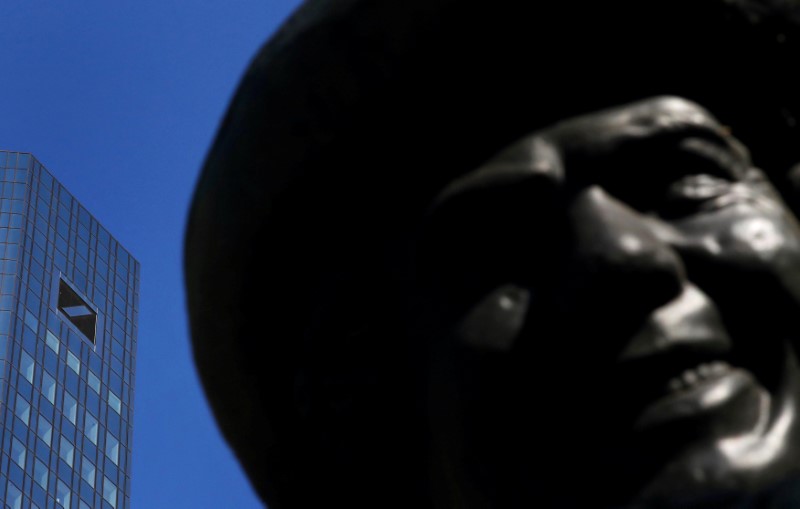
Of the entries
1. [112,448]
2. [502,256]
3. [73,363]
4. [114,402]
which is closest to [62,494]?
[112,448]

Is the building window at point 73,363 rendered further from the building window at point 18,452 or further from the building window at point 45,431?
the building window at point 18,452

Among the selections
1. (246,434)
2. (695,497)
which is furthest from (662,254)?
(246,434)

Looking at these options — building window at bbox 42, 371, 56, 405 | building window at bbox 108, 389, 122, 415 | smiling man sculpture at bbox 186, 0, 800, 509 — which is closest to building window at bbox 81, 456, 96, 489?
building window at bbox 42, 371, 56, 405

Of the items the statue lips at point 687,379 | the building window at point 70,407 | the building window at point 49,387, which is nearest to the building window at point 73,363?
the building window at point 70,407

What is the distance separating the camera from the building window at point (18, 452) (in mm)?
43312

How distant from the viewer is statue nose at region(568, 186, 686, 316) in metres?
2.25

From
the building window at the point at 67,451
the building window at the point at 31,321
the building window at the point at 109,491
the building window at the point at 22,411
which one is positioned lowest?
the building window at the point at 109,491

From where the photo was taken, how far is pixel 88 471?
46.6 metres

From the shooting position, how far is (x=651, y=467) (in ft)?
7.04

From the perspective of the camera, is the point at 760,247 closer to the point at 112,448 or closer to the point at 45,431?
the point at 45,431

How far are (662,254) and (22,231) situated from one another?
160ft

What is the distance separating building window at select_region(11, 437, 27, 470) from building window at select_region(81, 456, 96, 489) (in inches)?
110

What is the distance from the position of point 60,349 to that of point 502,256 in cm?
4765

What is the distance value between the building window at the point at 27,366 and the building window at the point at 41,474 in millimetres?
3136
